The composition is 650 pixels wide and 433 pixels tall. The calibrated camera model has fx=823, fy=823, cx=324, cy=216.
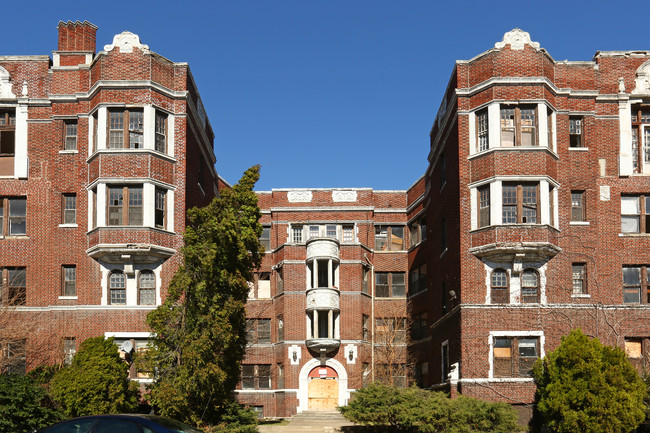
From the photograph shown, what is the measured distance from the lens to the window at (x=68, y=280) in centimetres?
3522

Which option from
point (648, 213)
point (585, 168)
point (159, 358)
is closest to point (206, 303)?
point (159, 358)

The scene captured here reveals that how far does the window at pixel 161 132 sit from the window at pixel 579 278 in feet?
59.1

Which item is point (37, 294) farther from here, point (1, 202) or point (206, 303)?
point (206, 303)

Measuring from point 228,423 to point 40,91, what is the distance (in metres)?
18.1

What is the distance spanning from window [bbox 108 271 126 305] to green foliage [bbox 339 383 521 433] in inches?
447

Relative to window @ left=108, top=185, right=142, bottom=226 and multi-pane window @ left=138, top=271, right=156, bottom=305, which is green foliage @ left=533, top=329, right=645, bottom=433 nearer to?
multi-pane window @ left=138, top=271, right=156, bottom=305

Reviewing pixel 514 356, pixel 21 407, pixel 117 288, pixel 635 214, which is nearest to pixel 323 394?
pixel 117 288

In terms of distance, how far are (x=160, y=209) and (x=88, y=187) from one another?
127 inches

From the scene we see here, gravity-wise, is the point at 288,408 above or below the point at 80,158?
below

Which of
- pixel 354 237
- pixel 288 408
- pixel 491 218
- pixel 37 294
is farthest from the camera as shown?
pixel 354 237

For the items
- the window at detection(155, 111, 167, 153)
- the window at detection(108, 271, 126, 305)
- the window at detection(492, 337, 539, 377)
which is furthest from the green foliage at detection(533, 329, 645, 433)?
the window at detection(155, 111, 167, 153)

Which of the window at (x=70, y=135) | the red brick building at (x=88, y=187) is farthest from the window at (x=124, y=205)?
the window at (x=70, y=135)

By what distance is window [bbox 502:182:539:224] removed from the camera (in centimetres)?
3275

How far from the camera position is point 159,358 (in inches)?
1072
